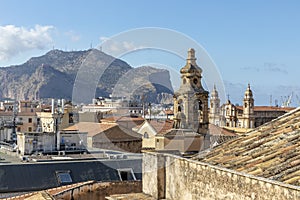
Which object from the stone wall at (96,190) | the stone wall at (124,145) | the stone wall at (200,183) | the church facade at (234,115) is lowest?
the stone wall at (96,190)

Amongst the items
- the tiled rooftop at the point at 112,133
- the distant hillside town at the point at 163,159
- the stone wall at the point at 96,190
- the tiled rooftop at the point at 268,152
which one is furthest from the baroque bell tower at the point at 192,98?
the tiled rooftop at the point at 268,152

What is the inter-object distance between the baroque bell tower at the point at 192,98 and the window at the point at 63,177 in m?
14.7

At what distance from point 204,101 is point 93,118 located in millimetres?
24569

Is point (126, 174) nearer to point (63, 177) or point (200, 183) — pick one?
point (63, 177)

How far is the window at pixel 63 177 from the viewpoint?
2241 centimetres

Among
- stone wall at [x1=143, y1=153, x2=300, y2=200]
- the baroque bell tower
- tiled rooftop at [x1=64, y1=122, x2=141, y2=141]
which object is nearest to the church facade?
tiled rooftop at [x1=64, y1=122, x2=141, y2=141]

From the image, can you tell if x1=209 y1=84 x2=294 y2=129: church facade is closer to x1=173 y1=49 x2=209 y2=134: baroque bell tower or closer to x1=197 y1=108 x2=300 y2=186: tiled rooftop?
x1=173 y1=49 x2=209 y2=134: baroque bell tower

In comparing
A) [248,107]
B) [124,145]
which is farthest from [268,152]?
[248,107]

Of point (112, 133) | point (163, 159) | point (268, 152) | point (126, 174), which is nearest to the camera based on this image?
point (268, 152)

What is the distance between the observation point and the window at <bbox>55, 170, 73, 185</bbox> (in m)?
22.4

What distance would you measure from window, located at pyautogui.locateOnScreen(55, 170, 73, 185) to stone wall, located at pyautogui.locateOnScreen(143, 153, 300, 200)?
10126 millimetres

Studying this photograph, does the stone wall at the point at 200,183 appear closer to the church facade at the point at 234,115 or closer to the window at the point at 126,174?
the window at the point at 126,174

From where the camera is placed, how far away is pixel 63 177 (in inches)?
894

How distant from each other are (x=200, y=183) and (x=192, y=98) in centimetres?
2729
